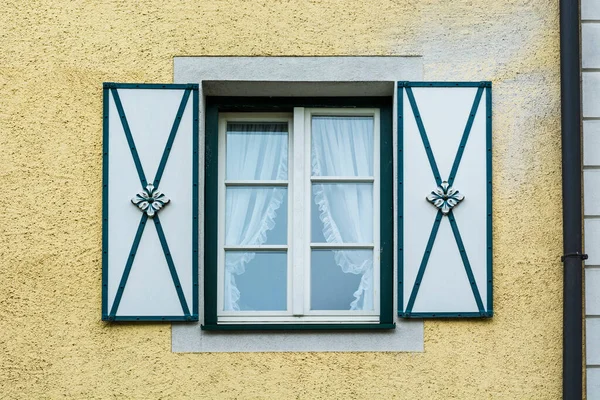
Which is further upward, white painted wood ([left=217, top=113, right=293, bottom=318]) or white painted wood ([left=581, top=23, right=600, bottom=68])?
white painted wood ([left=581, top=23, right=600, bottom=68])

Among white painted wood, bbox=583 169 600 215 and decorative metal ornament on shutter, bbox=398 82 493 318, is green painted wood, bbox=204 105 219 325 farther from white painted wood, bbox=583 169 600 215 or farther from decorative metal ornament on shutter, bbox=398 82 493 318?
white painted wood, bbox=583 169 600 215

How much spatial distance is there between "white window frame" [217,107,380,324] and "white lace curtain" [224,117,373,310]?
0.04 meters

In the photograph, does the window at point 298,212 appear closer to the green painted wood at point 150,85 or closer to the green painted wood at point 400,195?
the green painted wood at point 400,195

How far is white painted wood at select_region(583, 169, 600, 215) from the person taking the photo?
5496 mm

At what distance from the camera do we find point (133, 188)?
5516 mm

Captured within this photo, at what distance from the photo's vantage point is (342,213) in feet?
19.0

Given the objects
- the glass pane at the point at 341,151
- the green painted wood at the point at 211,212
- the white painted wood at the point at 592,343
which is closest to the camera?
the white painted wood at the point at 592,343

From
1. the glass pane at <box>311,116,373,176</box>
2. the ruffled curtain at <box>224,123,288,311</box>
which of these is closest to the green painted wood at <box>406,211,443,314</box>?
the glass pane at <box>311,116,373,176</box>

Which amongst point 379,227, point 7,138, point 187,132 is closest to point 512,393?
point 379,227

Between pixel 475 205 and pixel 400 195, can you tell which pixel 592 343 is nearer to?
pixel 475 205

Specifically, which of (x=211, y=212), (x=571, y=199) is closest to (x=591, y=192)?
(x=571, y=199)

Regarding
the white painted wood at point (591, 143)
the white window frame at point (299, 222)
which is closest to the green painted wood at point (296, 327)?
the white window frame at point (299, 222)

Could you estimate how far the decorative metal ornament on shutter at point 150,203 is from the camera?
546 cm

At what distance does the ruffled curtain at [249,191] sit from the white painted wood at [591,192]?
1.85m
